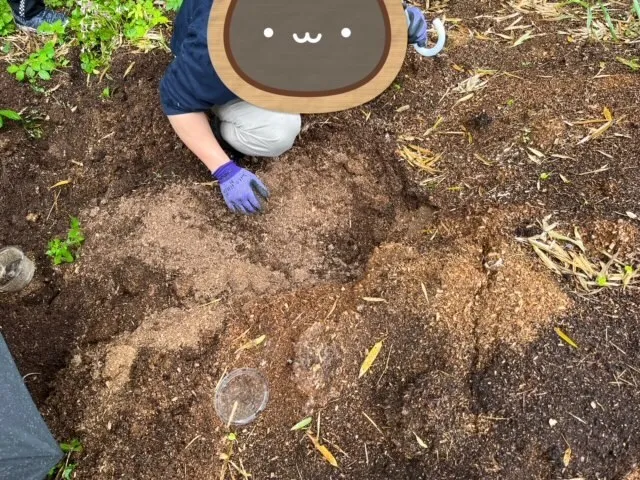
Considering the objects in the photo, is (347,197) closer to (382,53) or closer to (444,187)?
(444,187)

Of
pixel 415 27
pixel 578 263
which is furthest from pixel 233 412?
pixel 415 27

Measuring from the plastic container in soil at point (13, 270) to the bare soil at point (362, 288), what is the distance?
45 millimetres

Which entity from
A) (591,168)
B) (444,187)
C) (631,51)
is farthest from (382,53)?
(631,51)

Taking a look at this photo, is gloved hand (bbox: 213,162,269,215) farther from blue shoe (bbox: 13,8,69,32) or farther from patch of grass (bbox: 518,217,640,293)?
blue shoe (bbox: 13,8,69,32)

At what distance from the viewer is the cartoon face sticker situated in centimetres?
135

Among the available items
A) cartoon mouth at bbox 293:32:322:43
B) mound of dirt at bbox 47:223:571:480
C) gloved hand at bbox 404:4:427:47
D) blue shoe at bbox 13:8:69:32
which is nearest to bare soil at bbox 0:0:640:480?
mound of dirt at bbox 47:223:571:480

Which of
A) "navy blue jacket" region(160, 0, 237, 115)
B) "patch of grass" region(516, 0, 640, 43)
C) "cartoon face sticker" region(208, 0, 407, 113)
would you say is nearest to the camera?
"cartoon face sticker" region(208, 0, 407, 113)

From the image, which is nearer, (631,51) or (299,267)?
(299,267)

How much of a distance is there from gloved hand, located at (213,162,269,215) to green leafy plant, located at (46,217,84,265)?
543 millimetres

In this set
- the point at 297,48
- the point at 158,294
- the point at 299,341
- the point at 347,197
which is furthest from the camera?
the point at 347,197

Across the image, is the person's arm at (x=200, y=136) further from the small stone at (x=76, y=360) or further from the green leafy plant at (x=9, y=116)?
the green leafy plant at (x=9, y=116)

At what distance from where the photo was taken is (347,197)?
2.07 m

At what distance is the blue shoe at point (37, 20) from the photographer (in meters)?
2.66

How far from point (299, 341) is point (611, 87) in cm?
143
